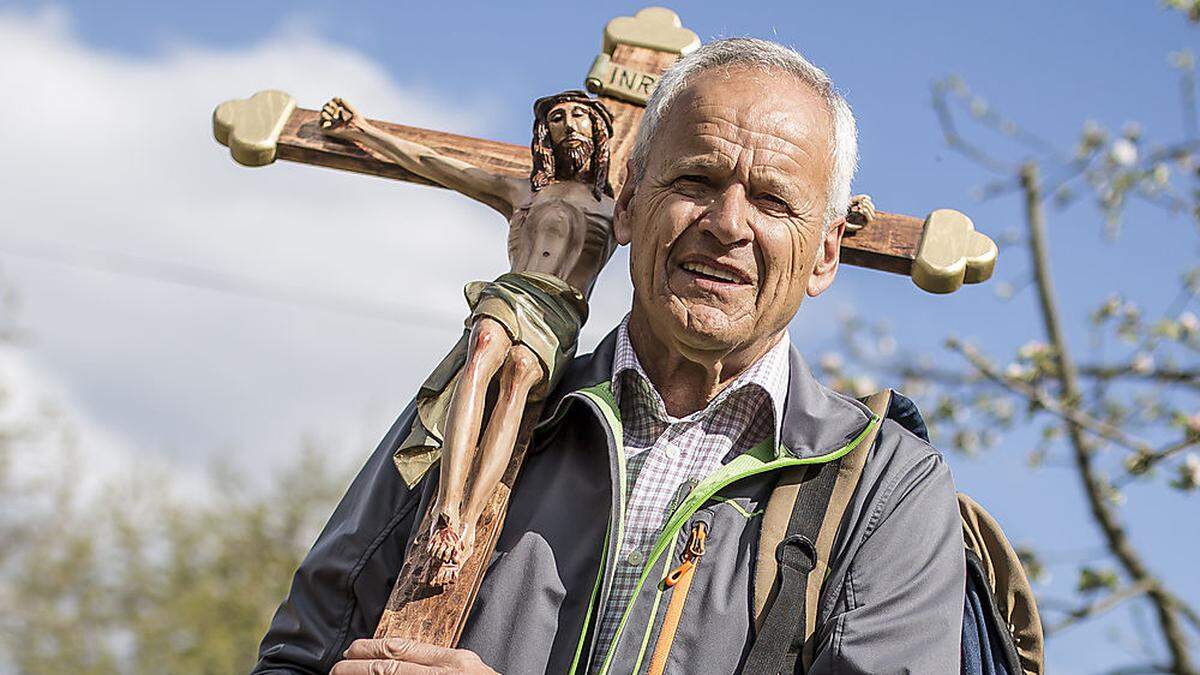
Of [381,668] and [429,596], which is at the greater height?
[429,596]

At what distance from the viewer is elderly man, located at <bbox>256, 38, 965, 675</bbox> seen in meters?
2.38

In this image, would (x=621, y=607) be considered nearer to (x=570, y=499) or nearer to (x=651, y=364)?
(x=570, y=499)

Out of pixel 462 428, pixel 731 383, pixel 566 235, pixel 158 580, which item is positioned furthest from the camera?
pixel 158 580

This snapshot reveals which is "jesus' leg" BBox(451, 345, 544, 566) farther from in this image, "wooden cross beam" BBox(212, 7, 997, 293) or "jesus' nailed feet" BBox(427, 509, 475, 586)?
"wooden cross beam" BBox(212, 7, 997, 293)

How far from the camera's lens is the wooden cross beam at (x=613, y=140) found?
9.80ft

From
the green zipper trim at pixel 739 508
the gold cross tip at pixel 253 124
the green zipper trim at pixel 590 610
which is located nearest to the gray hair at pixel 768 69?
the green zipper trim at pixel 739 508

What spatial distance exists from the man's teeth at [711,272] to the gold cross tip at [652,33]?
949mm

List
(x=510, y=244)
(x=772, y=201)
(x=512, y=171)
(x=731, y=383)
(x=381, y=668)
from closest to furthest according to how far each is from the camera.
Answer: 1. (x=381, y=668)
2. (x=772, y=201)
3. (x=731, y=383)
4. (x=510, y=244)
5. (x=512, y=171)

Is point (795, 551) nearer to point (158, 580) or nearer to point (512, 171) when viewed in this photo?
point (512, 171)

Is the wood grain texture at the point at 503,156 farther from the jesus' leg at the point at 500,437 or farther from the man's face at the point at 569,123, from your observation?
the jesus' leg at the point at 500,437

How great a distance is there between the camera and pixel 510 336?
2.65m

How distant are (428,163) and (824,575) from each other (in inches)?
50.6

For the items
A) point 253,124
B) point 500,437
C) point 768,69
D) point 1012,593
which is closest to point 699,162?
point 768,69

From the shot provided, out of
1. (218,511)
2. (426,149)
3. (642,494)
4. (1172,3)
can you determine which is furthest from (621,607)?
(218,511)
